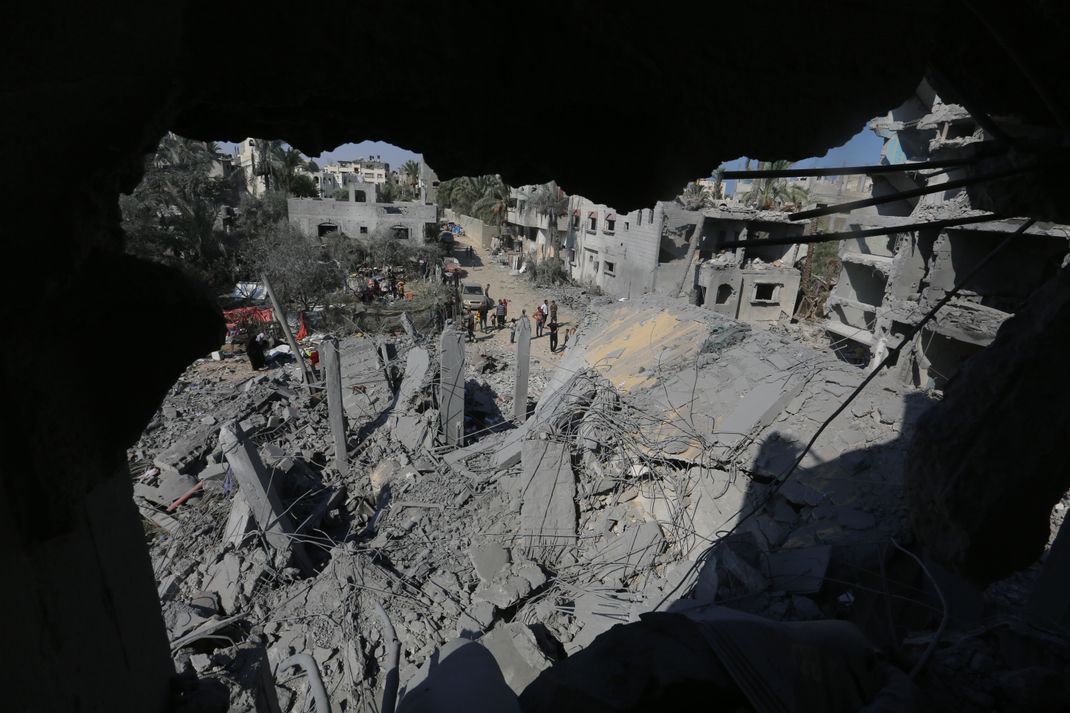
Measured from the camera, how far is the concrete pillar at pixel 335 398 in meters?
9.09

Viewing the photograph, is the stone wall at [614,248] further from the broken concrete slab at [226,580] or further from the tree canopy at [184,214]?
the broken concrete slab at [226,580]

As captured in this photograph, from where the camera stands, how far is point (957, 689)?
8.14 feet

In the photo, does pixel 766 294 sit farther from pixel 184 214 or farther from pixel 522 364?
pixel 184 214

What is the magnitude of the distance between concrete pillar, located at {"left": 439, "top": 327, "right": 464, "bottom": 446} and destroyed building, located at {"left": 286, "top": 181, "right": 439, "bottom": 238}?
2122cm

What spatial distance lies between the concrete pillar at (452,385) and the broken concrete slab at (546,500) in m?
2.73

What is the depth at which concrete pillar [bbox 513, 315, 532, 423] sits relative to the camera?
10891 mm

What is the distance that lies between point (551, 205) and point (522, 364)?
2590 cm

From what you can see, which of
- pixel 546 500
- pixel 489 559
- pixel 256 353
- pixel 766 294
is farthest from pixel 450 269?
pixel 489 559

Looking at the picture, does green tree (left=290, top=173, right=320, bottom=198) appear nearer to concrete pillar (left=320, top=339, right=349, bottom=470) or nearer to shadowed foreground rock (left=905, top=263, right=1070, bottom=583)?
concrete pillar (left=320, top=339, right=349, bottom=470)

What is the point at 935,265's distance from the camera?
14.8m

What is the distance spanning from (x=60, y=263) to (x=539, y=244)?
127ft

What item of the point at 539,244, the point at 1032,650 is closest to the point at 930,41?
the point at 1032,650

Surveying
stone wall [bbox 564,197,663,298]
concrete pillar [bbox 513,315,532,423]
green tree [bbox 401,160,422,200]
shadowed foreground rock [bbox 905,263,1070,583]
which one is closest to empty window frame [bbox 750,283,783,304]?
stone wall [bbox 564,197,663,298]

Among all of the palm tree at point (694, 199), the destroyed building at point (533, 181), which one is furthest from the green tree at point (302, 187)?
the destroyed building at point (533, 181)
